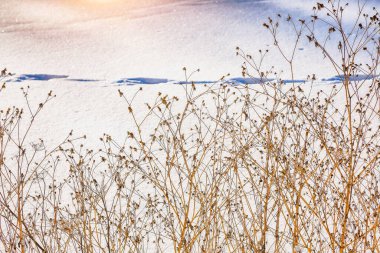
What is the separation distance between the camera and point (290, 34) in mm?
7965

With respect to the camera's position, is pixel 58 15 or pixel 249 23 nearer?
pixel 249 23

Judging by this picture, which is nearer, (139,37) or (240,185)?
(240,185)

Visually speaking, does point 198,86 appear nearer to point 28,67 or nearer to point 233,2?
point 28,67

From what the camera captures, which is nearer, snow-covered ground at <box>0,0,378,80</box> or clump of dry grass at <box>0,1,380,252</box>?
clump of dry grass at <box>0,1,380,252</box>

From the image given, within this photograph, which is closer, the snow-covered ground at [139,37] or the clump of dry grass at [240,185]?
the clump of dry grass at [240,185]

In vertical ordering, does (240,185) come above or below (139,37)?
below

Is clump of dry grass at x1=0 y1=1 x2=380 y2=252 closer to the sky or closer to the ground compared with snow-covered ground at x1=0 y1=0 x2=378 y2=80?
closer to the ground

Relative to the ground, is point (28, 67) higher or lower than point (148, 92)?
higher

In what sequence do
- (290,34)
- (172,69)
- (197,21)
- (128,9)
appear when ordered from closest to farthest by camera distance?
1. (172,69)
2. (290,34)
3. (197,21)
4. (128,9)

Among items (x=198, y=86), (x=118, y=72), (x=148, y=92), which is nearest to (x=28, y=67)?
(x=118, y=72)

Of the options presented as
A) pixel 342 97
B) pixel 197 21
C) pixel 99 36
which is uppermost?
pixel 197 21

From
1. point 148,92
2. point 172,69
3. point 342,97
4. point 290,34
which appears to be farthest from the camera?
point 290,34

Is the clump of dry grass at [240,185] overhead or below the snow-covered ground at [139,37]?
below

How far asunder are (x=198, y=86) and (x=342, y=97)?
1936mm
